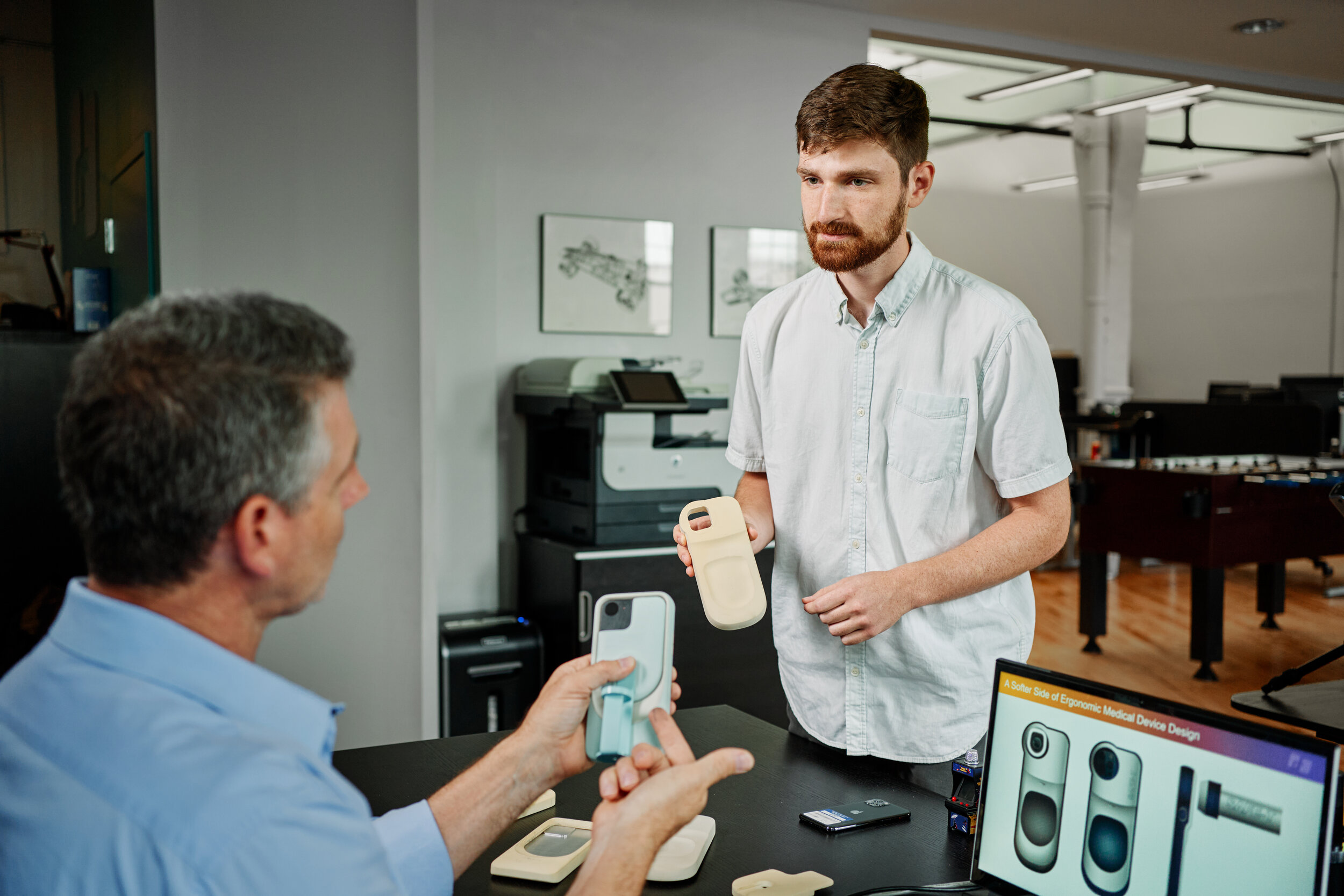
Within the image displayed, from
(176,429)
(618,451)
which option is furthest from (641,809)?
(618,451)

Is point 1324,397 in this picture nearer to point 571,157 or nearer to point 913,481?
point 571,157

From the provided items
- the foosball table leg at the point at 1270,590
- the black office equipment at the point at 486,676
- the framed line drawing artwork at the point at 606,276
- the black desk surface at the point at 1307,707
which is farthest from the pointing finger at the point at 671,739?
the foosball table leg at the point at 1270,590

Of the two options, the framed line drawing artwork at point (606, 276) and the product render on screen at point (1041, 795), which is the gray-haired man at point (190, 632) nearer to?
the product render on screen at point (1041, 795)

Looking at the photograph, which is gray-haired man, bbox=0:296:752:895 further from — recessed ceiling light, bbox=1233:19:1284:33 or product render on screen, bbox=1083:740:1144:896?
recessed ceiling light, bbox=1233:19:1284:33

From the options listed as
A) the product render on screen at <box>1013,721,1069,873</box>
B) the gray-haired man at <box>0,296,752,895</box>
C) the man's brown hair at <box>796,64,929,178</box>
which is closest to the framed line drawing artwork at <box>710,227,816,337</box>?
the man's brown hair at <box>796,64,929,178</box>

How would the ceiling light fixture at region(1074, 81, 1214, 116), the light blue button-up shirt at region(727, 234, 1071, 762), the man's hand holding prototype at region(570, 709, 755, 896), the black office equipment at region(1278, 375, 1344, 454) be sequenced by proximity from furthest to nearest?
1. the ceiling light fixture at region(1074, 81, 1214, 116)
2. the black office equipment at region(1278, 375, 1344, 454)
3. the light blue button-up shirt at region(727, 234, 1071, 762)
4. the man's hand holding prototype at region(570, 709, 755, 896)

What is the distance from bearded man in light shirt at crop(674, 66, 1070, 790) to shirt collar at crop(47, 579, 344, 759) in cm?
79

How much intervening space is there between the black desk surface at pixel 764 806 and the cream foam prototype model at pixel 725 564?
226mm

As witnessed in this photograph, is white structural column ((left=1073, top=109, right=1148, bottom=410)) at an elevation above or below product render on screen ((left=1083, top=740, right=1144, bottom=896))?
above

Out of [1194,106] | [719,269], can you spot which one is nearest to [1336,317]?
[1194,106]

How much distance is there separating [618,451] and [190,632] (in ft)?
8.37

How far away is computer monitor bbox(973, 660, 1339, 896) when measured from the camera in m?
0.81

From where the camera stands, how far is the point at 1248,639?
17.6 ft

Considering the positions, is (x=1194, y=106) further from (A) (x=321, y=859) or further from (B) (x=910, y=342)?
(A) (x=321, y=859)
